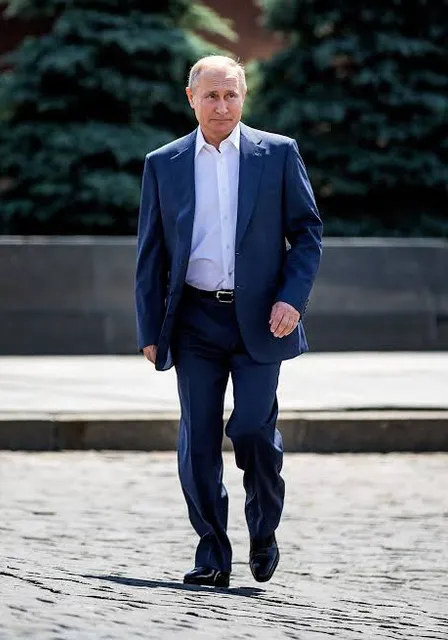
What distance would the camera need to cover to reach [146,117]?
20422mm

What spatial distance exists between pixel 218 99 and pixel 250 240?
0.48 m

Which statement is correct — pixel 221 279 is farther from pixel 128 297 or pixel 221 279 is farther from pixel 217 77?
pixel 128 297

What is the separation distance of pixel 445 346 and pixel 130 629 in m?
12.2

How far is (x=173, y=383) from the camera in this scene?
12.4 meters

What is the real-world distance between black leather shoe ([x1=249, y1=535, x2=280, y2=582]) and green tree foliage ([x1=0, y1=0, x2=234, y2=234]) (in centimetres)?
1363

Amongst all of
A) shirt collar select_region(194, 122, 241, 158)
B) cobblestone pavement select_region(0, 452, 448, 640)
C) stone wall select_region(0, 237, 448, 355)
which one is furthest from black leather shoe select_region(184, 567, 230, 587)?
stone wall select_region(0, 237, 448, 355)

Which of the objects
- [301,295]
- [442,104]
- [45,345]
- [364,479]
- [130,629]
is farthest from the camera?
[442,104]

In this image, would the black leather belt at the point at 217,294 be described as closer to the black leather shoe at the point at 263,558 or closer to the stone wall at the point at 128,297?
the black leather shoe at the point at 263,558

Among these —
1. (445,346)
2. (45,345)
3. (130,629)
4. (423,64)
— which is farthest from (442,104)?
(130,629)

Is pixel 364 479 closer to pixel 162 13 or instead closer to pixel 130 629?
pixel 130 629

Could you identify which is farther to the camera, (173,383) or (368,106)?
(368,106)

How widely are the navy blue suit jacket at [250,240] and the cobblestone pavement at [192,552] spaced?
85 centimetres

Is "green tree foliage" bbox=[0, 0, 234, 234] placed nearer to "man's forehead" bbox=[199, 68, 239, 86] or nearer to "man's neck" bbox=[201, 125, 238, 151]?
"man's neck" bbox=[201, 125, 238, 151]

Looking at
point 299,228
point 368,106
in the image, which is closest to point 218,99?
point 299,228
